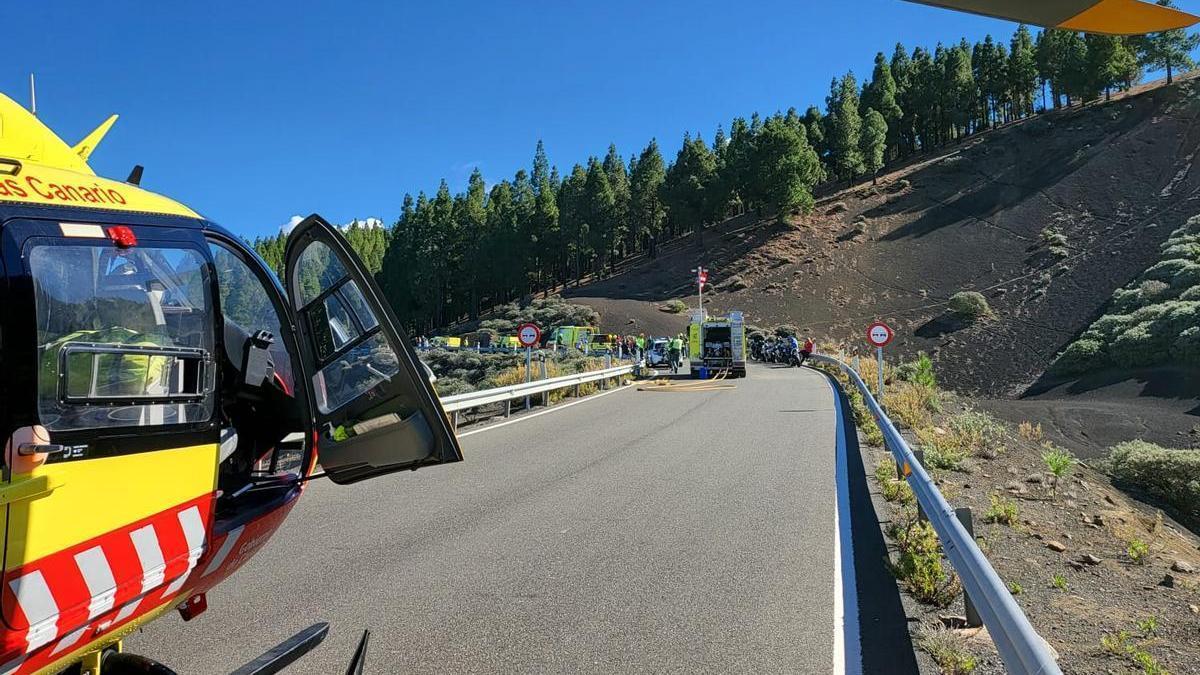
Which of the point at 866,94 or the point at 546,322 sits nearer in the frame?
the point at 546,322

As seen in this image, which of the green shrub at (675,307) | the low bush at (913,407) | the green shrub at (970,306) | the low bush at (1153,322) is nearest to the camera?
the low bush at (913,407)

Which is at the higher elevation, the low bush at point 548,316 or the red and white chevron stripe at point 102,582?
the low bush at point 548,316

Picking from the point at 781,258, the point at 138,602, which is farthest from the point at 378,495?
the point at 781,258

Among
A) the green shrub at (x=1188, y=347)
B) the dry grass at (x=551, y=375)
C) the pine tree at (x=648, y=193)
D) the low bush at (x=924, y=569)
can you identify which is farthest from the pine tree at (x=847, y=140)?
the low bush at (x=924, y=569)

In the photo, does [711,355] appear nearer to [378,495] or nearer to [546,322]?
[378,495]

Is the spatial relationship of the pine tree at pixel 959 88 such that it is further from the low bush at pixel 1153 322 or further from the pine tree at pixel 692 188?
the low bush at pixel 1153 322

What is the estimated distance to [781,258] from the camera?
7044 cm

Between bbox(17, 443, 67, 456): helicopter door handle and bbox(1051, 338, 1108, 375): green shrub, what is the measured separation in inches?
1487

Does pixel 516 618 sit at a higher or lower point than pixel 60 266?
lower

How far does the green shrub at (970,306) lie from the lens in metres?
48.9

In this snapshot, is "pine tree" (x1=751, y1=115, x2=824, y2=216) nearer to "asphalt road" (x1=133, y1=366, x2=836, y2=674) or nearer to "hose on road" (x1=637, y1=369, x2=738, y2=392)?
"hose on road" (x1=637, y1=369, x2=738, y2=392)

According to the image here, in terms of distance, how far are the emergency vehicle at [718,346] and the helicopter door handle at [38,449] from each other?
29022 mm

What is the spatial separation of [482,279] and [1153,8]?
83.7m

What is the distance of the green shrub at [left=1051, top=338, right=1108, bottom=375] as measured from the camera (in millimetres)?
32531
